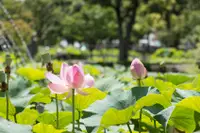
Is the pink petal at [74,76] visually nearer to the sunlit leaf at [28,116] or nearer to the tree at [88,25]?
the sunlit leaf at [28,116]

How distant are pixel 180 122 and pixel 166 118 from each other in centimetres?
6

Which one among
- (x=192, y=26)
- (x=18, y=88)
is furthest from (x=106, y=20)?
(x=18, y=88)

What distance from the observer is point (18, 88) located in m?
1.87

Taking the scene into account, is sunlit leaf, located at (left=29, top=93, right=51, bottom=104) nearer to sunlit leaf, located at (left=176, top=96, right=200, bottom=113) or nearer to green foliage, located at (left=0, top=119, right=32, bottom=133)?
green foliage, located at (left=0, top=119, right=32, bottom=133)

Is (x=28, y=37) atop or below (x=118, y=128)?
below

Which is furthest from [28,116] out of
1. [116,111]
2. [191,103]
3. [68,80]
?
[191,103]

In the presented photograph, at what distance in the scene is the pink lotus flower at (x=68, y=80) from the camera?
→ 118cm

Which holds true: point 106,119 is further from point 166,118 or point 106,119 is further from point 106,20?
point 106,20

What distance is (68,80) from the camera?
3.90 ft

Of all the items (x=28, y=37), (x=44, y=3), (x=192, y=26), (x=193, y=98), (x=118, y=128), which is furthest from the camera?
(x=44, y=3)

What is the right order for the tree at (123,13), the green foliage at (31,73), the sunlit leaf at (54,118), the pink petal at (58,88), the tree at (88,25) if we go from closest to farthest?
1. the pink petal at (58,88)
2. the sunlit leaf at (54,118)
3. the green foliage at (31,73)
4. the tree at (123,13)
5. the tree at (88,25)

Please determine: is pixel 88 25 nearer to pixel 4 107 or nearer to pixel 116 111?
pixel 4 107

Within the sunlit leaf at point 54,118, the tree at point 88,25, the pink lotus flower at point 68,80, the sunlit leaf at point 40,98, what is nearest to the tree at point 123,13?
the tree at point 88,25

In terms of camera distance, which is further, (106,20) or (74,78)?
(106,20)
